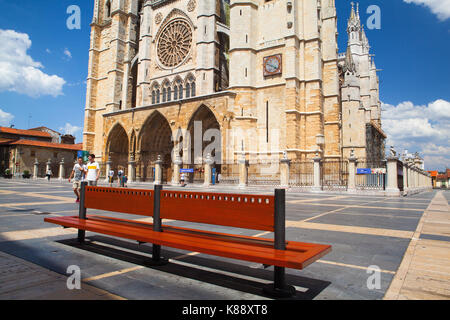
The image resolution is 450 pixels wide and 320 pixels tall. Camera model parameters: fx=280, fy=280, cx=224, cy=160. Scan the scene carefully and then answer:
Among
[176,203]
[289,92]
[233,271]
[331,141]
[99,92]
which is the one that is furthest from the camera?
[99,92]

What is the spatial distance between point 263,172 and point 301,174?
2.52m

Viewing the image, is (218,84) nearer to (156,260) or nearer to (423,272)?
(156,260)

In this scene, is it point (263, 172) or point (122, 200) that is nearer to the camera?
point (122, 200)

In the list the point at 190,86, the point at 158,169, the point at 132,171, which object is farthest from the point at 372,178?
the point at 132,171

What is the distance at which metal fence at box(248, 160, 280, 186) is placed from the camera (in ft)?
59.5

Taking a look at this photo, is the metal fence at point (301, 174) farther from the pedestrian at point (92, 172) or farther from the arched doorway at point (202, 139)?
the pedestrian at point (92, 172)

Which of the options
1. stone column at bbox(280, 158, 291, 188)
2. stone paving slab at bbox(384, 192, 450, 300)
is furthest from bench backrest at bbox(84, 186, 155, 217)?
stone column at bbox(280, 158, 291, 188)

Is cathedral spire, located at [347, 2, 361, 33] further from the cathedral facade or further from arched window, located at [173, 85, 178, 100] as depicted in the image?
arched window, located at [173, 85, 178, 100]

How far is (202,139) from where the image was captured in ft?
76.2

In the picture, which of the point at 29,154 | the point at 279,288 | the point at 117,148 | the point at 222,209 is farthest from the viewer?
the point at 29,154

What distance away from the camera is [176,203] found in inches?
106

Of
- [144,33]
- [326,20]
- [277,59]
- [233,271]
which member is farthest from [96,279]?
[144,33]

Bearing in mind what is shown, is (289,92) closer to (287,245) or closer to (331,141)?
(331,141)

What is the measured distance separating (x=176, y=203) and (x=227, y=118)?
1769cm
